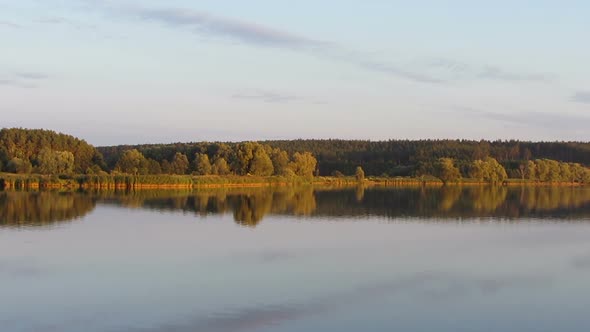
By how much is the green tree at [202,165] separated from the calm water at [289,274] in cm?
4105

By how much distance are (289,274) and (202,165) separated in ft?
185

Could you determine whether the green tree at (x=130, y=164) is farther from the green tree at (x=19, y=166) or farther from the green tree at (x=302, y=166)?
the green tree at (x=302, y=166)

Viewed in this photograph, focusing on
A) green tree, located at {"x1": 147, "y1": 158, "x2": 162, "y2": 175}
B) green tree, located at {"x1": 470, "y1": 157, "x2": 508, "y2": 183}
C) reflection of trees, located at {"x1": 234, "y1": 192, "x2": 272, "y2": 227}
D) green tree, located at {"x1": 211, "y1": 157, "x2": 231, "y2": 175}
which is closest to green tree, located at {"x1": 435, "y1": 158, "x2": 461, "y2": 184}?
green tree, located at {"x1": 470, "y1": 157, "x2": 508, "y2": 183}

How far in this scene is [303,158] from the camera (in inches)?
3125

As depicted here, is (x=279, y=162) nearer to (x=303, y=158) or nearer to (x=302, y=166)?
(x=302, y=166)

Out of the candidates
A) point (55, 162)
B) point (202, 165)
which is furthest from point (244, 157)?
point (55, 162)

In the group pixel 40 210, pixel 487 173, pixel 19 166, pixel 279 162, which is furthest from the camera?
pixel 487 173

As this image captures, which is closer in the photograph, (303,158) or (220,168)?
(220,168)

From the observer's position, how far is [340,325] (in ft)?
35.3

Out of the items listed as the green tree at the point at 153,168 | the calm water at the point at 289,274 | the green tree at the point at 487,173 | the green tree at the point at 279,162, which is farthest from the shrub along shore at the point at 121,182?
the green tree at the point at 487,173

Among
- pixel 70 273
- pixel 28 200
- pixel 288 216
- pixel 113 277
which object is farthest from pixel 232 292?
pixel 28 200

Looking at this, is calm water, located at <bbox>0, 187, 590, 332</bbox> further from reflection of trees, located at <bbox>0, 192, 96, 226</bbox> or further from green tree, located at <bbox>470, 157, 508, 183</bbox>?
green tree, located at <bbox>470, 157, 508, 183</bbox>

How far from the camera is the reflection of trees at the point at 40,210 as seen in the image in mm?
25609

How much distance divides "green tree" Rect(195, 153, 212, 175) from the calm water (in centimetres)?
4105
